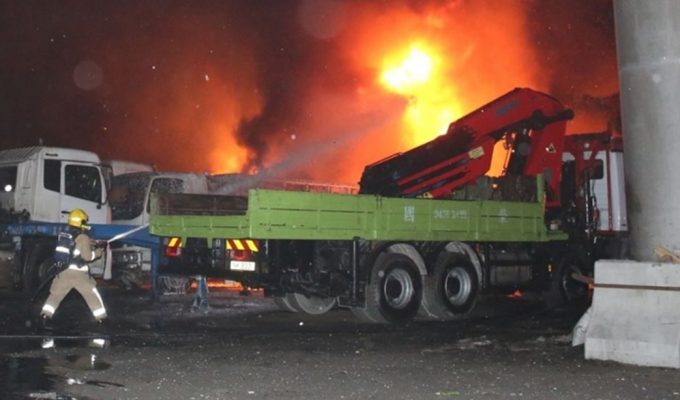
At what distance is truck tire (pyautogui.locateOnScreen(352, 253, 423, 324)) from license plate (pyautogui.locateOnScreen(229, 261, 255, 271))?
61.8 inches

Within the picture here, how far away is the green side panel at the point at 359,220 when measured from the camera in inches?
353

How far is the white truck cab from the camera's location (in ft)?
44.7

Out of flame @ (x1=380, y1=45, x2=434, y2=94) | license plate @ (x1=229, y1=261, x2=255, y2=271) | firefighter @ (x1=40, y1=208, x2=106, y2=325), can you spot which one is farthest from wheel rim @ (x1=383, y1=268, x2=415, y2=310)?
flame @ (x1=380, y1=45, x2=434, y2=94)

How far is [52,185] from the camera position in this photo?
1373 cm

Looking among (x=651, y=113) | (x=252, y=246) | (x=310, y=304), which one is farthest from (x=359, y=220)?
(x=651, y=113)

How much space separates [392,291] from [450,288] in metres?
1.35

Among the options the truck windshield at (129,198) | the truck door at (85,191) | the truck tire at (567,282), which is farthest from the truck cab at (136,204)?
the truck tire at (567,282)

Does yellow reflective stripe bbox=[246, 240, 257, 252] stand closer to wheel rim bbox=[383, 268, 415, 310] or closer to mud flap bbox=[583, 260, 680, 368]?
wheel rim bbox=[383, 268, 415, 310]

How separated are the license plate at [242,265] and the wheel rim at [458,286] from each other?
10.7 feet

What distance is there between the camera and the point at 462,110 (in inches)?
1003

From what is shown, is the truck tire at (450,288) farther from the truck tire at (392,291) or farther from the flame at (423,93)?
the flame at (423,93)

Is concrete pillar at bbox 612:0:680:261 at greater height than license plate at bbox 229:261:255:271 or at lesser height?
greater

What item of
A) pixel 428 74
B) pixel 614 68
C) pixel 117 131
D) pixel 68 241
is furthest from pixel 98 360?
pixel 614 68

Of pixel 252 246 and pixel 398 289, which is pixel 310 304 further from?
pixel 252 246
